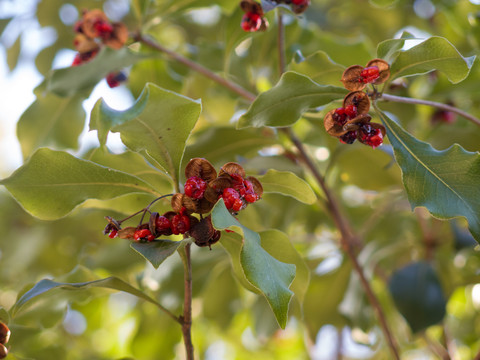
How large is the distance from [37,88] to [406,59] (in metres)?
0.99

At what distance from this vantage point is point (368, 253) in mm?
1595

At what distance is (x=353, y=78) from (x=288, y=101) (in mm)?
127

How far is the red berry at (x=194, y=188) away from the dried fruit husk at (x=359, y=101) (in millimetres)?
302

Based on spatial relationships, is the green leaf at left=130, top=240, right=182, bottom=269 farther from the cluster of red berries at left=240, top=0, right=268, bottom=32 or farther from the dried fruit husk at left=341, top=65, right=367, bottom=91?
the cluster of red berries at left=240, top=0, right=268, bottom=32

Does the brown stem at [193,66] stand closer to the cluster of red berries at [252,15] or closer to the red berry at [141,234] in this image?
the cluster of red berries at [252,15]

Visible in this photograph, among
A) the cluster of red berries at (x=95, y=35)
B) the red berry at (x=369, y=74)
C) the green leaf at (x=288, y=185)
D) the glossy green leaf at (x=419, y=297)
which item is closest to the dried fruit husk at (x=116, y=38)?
the cluster of red berries at (x=95, y=35)

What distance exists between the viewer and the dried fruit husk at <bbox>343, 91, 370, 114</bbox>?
3.01ft

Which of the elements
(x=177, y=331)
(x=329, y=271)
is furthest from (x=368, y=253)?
(x=177, y=331)

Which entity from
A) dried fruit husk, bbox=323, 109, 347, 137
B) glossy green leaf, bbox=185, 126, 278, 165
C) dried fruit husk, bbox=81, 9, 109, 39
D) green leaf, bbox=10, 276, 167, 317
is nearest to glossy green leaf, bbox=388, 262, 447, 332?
glossy green leaf, bbox=185, 126, 278, 165

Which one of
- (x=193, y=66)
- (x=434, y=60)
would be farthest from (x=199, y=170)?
(x=193, y=66)

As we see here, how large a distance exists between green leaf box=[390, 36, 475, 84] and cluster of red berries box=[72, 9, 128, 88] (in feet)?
2.40

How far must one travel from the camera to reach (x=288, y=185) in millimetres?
995

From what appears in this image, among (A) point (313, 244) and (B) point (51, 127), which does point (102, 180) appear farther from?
(A) point (313, 244)

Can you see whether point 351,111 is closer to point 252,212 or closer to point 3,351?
point 252,212
